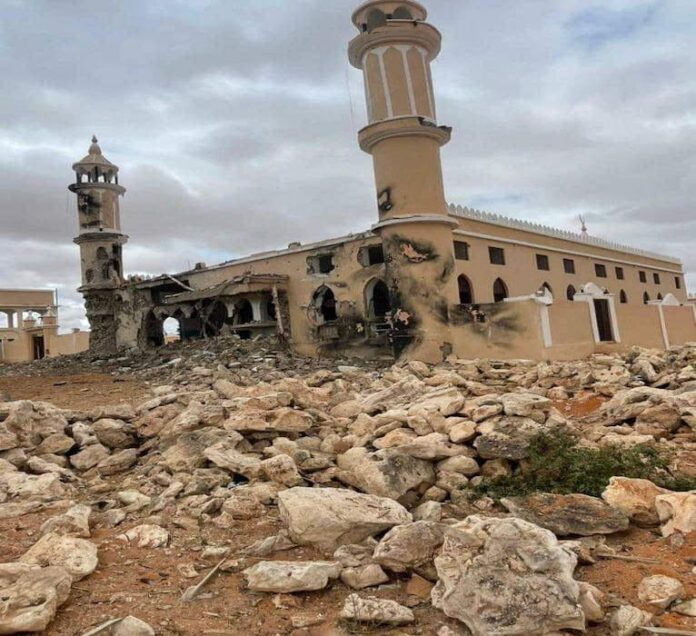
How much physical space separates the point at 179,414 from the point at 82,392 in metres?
6.92

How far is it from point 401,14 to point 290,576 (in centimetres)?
1731

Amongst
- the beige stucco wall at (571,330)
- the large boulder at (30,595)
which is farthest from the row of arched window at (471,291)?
the large boulder at (30,595)

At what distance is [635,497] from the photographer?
4.50 m

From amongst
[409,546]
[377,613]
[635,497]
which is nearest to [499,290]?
[635,497]

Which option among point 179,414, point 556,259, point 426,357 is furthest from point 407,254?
point 556,259

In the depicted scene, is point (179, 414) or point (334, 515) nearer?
point (334, 515)

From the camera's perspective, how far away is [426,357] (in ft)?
52.3

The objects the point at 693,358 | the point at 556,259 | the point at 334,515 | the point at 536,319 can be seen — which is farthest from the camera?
the point at 556,259

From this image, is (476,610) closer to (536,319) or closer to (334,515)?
(334,515)

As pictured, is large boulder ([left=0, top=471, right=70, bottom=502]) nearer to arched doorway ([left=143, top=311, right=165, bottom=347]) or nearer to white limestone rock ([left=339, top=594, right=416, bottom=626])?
white limestone rock ([left=339, top=594, right=416, bottom=626])

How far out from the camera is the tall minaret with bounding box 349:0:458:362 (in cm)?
1611

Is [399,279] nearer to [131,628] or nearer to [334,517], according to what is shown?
[334,517]

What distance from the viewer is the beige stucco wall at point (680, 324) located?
20.3 meters

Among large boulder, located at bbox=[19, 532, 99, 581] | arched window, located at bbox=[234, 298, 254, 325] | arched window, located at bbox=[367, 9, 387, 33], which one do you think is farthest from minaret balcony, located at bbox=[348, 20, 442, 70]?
large boulder, located at bbox=[19, 532, 99, 581]
